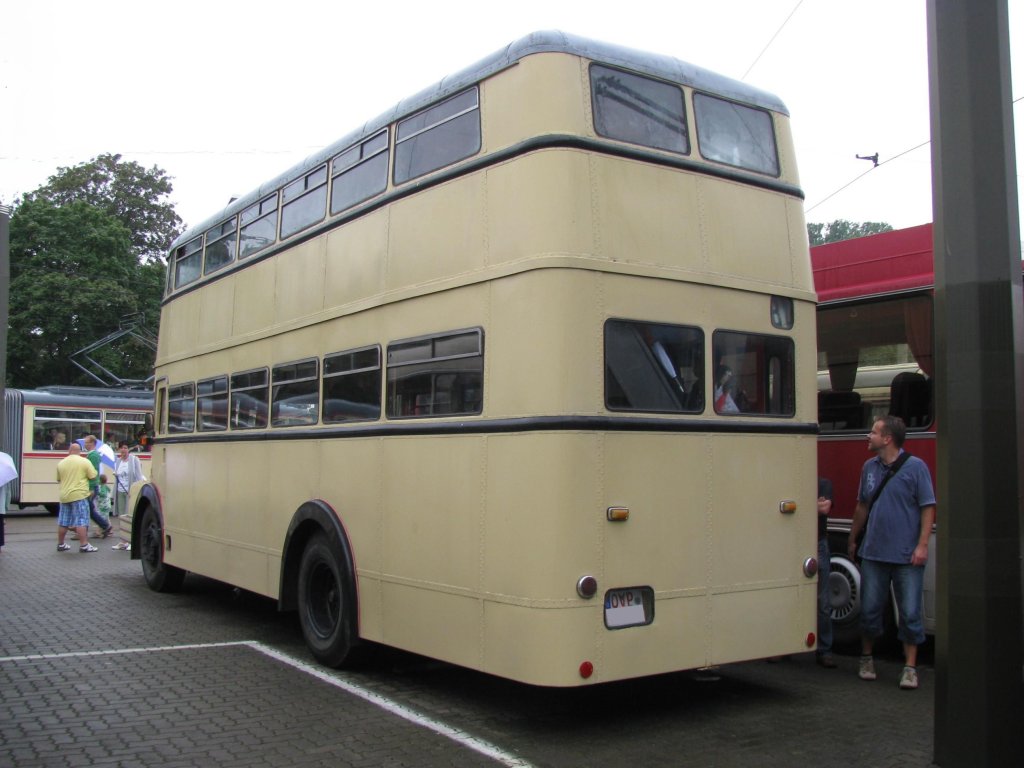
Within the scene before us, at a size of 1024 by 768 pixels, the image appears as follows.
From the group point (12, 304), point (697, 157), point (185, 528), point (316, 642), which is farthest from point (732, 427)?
point (12, 304)

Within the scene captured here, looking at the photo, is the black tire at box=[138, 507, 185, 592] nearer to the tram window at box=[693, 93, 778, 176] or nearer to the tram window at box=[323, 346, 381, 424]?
the tram window at box=[323, 346, 381, 424]

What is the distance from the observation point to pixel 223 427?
34.5ft

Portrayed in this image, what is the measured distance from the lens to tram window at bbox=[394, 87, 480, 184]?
21.6 feet

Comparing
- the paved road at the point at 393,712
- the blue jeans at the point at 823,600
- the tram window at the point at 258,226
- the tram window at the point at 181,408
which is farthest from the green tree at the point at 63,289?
the blue jeans at the point at 823,600

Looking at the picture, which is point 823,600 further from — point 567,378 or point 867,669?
point 567,378

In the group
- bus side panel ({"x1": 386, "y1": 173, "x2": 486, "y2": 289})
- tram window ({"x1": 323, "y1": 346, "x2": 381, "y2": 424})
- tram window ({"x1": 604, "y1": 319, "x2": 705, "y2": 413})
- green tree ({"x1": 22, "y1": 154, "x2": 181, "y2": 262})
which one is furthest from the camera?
green tree ({"x1": 22, "y1": 154, "x2": 181, "y2": 262})

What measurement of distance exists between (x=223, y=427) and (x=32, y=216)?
35631mm

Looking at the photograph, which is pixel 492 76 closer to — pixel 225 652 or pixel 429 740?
pixel 429 740

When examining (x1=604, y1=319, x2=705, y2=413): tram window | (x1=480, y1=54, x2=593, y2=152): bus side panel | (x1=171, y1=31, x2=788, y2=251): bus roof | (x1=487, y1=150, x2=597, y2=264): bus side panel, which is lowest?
(x1=604, y1=319, x2=705, y2=413): tram window

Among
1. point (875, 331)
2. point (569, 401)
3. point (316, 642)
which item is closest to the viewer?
point (569, 401)

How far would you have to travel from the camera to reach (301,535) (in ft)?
27.7

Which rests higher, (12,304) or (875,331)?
(12,304)

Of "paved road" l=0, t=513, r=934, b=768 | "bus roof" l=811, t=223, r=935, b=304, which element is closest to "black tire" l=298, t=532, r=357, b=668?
"paved road" l=0, t=513, r=934, b=768

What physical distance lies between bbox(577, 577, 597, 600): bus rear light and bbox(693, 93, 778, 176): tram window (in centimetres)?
295
